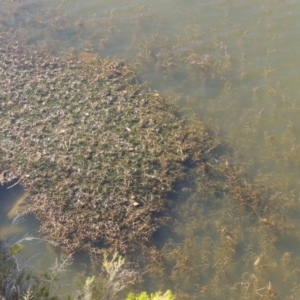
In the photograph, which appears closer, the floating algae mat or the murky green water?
the murky green water

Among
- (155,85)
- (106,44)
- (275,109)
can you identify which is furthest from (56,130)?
(275,109)

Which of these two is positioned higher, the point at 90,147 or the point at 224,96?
the point at 224,96

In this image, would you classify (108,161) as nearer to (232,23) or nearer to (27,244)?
(27,244)

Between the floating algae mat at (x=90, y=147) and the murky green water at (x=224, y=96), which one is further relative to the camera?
the floating algae mat at (x=90, y=147)
